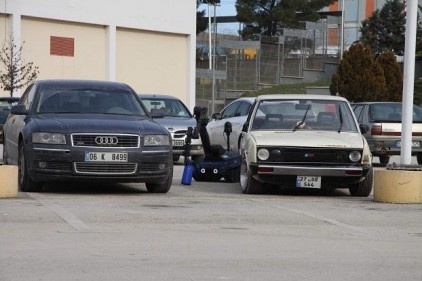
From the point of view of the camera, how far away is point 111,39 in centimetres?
4394

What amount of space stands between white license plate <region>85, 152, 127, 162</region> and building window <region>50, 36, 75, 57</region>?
1142 inches

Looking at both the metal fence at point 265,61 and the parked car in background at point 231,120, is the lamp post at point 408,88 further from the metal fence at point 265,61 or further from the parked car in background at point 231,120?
the metal fence at point 265,61

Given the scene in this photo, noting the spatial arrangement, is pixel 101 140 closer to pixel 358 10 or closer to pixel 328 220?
pixel 328 220

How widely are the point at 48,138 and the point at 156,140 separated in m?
1.51

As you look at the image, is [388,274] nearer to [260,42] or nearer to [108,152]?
[108,152]

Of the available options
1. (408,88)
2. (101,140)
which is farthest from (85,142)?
(408,88)

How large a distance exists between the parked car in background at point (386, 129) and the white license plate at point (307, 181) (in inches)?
348

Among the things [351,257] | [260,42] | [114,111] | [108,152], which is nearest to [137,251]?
[351,257]

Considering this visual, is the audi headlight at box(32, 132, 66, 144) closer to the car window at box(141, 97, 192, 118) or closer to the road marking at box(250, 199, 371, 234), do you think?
the road marking at box(250, 199, 371, 234)

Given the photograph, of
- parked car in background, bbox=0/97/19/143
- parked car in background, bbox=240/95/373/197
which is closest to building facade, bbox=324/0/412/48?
parked car in background, bbox=0/97/19/143

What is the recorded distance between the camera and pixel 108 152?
44.7 feet

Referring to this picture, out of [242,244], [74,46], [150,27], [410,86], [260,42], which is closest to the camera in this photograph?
[242,244]

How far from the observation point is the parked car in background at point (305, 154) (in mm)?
14445

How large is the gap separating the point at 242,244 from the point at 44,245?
192cm
